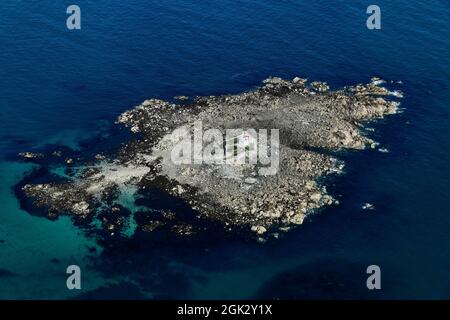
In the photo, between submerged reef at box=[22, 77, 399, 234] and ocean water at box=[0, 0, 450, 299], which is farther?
submerged reef at box=[22, 77, 399, 234]

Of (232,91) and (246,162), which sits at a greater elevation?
(232,91)

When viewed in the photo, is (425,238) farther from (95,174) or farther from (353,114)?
(95,174)

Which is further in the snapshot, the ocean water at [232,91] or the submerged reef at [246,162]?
the submerged reef at [246,162]

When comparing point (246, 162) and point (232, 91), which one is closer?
point (246, 162)
